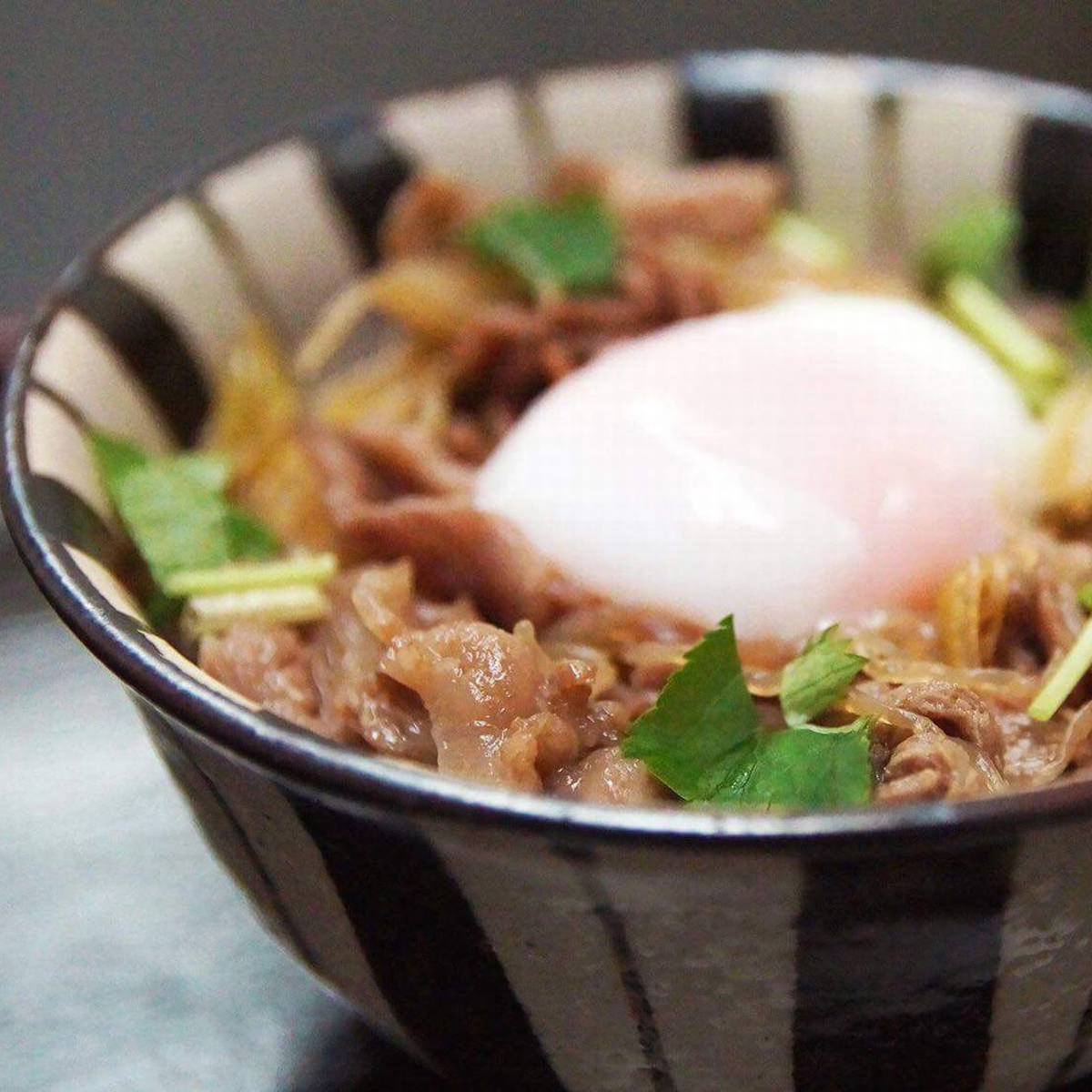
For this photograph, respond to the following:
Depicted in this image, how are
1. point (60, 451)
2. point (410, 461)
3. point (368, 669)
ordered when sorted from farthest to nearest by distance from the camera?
point (410, 461) < point (60, 451) < point (368, 669)

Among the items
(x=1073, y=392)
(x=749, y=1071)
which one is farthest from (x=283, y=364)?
(x=749, y=1071)

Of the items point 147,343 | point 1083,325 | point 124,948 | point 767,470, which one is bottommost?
point 124,948

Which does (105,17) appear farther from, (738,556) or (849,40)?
(738,556)

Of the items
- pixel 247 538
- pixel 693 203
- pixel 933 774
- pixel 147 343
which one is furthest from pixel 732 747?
pixel 693 203

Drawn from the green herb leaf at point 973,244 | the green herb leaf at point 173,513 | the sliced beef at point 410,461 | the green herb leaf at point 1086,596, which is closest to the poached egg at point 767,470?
the sliced beef at point 410,461

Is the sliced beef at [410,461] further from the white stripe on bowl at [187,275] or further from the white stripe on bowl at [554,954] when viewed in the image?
the white stripe on bowl at [554,954]

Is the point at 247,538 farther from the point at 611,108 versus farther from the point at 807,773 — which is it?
the point at 611,108
